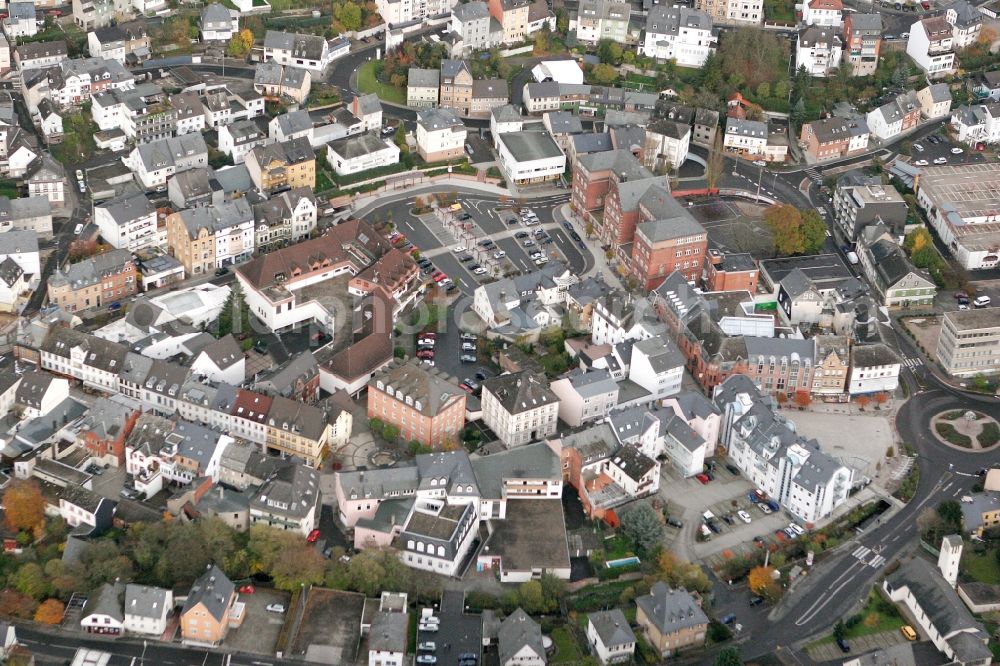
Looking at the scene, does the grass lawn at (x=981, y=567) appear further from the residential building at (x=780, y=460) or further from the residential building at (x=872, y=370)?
the residential building at (x=872, y=370)

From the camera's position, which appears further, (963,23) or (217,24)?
(963,23)

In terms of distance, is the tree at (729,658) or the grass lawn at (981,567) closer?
the tree at (729,658)

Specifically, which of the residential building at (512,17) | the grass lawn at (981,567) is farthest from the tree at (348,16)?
the grass lawn at (981,567)

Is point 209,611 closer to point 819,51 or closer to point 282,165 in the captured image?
point 282,165

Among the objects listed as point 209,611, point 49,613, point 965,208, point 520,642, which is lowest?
point 520,642

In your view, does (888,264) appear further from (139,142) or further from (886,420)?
(139,142)

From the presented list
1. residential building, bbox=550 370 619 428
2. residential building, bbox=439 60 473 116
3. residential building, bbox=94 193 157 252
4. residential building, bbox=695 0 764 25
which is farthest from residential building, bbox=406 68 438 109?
residential building, bbox=550 370 619 428

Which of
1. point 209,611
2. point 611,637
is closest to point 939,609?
point 611,637
